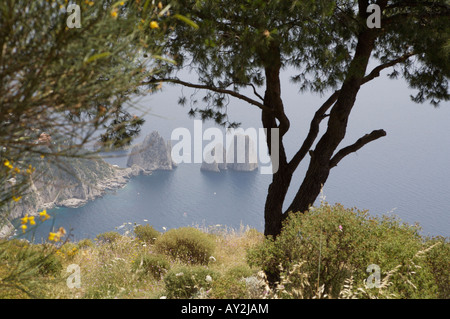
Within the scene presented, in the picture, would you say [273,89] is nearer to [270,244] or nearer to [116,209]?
[270,244]

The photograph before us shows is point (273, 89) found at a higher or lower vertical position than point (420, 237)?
higher

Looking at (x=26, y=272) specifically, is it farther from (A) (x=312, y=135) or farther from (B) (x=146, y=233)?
(B) (x=146, y=233)

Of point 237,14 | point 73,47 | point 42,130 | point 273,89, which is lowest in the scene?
point 42,130

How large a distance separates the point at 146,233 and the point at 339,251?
5006 millimetres

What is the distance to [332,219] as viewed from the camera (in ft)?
14.0

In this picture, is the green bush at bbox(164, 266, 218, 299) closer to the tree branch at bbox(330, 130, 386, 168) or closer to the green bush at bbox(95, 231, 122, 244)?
the tree branch at bbox(330, 130, 386, 168)

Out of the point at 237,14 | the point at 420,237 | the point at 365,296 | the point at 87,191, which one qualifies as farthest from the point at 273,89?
the point at 87,191

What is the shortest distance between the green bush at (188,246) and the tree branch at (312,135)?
190 centimetres

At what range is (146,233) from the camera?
327 inches

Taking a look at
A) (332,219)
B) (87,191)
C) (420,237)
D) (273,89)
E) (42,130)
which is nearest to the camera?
(42,130)

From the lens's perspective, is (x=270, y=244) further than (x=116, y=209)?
No

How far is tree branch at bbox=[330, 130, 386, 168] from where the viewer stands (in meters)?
6.32
